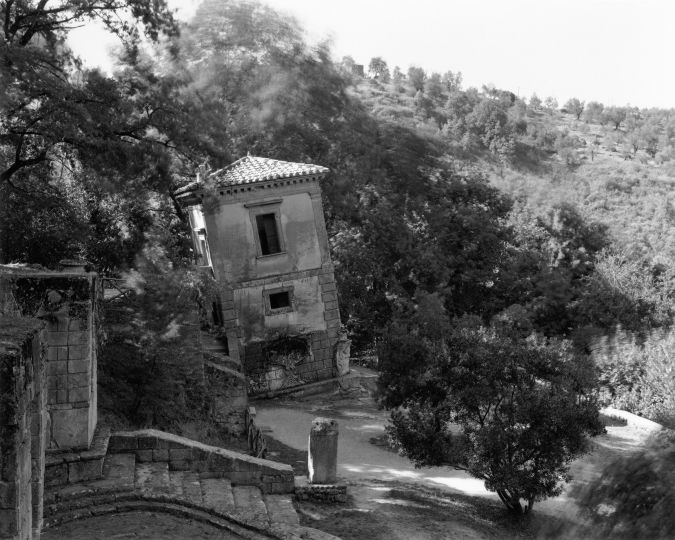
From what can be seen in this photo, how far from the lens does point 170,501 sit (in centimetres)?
924

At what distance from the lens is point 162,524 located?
8805 mm

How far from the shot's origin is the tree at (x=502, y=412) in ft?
41.3

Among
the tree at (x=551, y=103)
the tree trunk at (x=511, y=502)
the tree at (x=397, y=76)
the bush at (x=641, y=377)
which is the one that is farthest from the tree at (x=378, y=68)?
the tree trunk at (x=511, y=502)

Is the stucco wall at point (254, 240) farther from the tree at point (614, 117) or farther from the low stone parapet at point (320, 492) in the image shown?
the tree at point (614, 117)

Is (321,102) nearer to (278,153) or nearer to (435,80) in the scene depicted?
(278,153)

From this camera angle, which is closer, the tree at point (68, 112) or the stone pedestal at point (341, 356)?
the tree at point (68, 112)

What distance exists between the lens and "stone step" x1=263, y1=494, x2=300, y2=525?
9.73 metres

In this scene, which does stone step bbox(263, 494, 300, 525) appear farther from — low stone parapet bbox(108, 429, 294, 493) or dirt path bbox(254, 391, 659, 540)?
dirt path bbox(254, 391, 659, 540)

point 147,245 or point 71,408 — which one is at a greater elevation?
point 147,245

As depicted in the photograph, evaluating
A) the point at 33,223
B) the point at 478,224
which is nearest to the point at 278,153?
the point at 478,224

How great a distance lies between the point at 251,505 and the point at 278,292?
12.7m

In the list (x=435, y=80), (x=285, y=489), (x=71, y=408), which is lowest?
(x=285, y=489)

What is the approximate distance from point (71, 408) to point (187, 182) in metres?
14.5

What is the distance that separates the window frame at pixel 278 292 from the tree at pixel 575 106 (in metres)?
60.7
